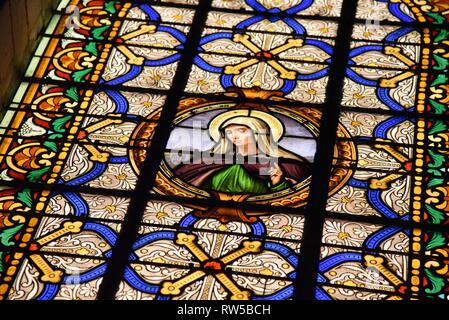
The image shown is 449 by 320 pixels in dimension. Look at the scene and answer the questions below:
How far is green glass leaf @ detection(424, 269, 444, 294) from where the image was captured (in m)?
11.3

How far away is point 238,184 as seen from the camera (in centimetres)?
1220

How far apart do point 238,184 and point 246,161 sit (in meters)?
0.27

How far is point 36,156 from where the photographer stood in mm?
12391

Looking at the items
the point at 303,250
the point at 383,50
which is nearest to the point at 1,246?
the point at 303,250

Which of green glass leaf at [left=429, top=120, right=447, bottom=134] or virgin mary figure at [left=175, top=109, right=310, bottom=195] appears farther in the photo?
green glass leaf at [left=429, top=120, right=447, bottom=134]

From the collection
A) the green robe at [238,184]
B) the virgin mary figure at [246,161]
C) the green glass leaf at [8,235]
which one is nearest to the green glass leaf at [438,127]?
the virgin mary figure at [246,161]

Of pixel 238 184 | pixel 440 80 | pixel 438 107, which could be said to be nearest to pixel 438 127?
pixel 438 107

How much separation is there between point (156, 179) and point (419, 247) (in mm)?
1900

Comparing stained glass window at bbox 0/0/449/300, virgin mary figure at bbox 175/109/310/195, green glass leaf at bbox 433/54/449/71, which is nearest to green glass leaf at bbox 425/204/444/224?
stained glass window at bbox 0/0/449/300

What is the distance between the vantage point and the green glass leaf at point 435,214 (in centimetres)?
1187

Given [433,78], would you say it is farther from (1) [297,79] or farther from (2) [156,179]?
(2) [156,179]

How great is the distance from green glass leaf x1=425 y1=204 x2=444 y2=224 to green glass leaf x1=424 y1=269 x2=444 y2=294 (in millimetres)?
530

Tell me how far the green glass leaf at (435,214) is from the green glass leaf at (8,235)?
2.75 m

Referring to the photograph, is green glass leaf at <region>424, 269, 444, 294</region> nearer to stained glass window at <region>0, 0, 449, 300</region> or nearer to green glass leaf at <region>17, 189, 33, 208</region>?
stained glass window at <region>0, 0, 449, 300</region>
